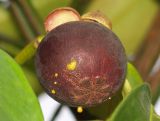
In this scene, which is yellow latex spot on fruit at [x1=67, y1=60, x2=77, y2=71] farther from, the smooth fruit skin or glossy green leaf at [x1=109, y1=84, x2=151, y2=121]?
glossy green leaf at [x1=109, y1=84, x2=151, y2=121]

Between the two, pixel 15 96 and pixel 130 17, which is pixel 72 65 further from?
pixel 130 17

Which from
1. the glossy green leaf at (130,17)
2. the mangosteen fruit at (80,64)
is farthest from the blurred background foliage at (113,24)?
the mangosteen fruit at (80,64)

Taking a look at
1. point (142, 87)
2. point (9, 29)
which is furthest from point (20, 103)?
point (9, 29)

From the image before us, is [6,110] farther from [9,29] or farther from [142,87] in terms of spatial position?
[9,29]

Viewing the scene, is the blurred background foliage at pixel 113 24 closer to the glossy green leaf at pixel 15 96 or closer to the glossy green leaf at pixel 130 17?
the glossy green leaf at pixel 130 17

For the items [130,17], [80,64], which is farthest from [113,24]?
[80,64]
